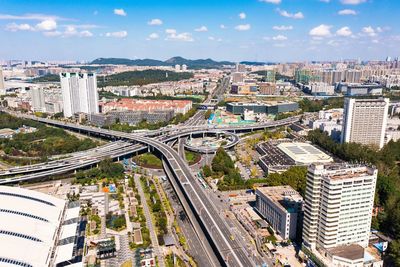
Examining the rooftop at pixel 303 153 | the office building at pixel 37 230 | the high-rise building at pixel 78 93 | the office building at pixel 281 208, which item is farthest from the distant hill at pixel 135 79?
the office building at pixel 281 208

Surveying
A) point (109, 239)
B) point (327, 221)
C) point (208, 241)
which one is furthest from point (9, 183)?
point (327, 221)

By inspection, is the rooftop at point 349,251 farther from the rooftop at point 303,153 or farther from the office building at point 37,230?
the office building at point 37,230

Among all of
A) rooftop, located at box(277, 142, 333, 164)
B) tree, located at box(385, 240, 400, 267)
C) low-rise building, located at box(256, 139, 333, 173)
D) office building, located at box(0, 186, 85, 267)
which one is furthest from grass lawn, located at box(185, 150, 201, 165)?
tree, located at box(385, 240, 400, 267)

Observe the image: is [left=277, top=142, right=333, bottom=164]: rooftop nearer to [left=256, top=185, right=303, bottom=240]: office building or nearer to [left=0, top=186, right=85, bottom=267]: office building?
[left=256, top=185, right=303, bottom=240]: office building

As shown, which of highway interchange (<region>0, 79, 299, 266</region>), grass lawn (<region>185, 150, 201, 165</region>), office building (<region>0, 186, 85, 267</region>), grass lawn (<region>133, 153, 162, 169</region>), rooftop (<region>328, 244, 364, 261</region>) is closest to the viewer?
office building (<region>0, 186, 85, 267</region>)

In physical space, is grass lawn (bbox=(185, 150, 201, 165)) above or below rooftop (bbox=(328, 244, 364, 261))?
below
